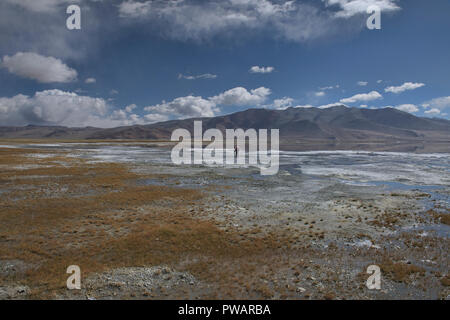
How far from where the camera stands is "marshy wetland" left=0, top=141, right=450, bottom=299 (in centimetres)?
877

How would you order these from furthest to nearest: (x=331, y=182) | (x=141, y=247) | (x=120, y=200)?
(x=331, y=182) → (x=120, y=200) → (x=141, y=247)

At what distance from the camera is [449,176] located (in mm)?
32125

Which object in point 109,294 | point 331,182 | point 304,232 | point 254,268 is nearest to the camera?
point 109,294

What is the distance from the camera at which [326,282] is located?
911 cm

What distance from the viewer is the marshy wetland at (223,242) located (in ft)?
28.8

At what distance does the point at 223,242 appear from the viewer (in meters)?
12.6
